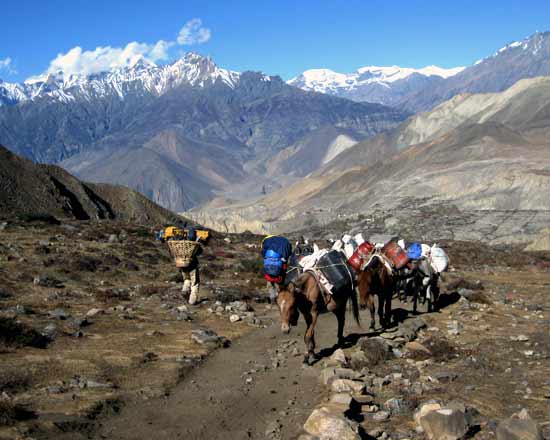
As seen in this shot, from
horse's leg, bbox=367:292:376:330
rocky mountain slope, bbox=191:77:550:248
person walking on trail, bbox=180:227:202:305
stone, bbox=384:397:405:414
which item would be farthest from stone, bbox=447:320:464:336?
rocky mountain slope, bbox=191:77:550:248

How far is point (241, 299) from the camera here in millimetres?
19203

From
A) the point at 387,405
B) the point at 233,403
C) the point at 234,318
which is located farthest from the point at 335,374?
the point at 234,318

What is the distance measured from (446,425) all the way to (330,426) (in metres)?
1.47

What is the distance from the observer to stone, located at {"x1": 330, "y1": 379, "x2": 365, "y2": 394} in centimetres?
925

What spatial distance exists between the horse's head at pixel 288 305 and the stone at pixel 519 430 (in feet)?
15.1

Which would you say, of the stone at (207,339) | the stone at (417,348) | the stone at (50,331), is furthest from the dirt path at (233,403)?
the stone at (50,331)

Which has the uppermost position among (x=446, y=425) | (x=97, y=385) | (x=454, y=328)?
(x=97, y=385)

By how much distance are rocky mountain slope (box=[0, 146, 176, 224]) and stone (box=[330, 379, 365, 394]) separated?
135 feet

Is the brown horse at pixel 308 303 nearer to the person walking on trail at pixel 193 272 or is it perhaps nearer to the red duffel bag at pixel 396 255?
the red duffel bag at pixel 396 255

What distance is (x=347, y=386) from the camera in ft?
30.7

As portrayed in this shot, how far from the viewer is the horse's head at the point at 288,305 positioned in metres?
10.9

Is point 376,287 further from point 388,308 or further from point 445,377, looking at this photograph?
point 445,377

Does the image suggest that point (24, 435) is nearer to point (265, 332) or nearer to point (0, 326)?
point (0, 326)

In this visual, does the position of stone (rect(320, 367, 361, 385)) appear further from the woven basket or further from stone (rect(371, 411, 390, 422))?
the woven basket
